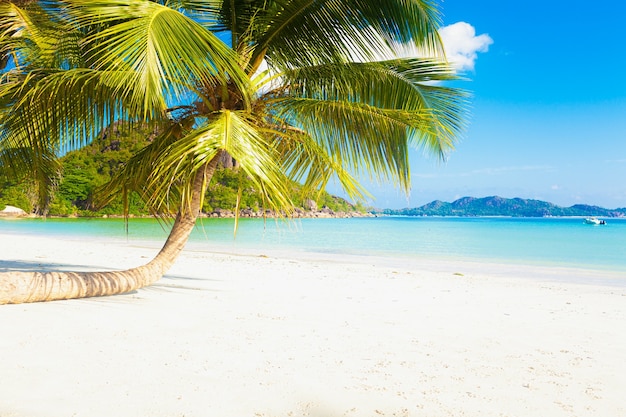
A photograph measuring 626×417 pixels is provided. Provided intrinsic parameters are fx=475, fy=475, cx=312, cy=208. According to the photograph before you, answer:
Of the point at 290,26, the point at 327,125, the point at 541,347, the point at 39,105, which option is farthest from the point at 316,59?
the point at 541,347

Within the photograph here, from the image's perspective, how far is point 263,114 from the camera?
526 centimetres

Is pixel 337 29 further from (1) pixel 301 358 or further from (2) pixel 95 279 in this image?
(2) pixel 95 279

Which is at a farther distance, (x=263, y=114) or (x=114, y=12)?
(x=263, y=114)

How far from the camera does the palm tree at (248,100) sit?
4.48 meters

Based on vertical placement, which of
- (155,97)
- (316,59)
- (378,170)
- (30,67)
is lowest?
(378,170)

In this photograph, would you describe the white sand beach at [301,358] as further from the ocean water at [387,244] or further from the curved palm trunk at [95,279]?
the ocean water at [387,244]

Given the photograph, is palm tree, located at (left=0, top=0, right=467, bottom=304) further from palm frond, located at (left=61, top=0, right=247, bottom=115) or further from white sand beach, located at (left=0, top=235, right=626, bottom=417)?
white sand beach, located at (left=0, top=235, right=626, bottom=417)

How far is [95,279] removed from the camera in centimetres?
525

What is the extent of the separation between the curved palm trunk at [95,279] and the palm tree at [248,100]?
0.01 metres

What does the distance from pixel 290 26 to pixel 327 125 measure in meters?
1.15

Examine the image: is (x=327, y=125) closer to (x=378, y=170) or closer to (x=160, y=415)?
(x=378, y=170)

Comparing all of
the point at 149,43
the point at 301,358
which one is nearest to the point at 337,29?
the point at 149,43

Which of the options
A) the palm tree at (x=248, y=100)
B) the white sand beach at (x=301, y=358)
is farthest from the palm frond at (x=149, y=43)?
the white sand beach at (x=301, y=358)

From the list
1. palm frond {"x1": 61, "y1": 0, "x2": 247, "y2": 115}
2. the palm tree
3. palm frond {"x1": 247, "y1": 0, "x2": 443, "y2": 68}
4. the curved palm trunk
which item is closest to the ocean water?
the curved palm trunk
